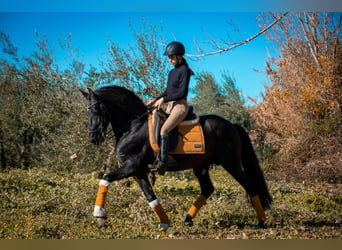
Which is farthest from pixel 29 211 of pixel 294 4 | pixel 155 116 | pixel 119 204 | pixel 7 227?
pixel 294 4

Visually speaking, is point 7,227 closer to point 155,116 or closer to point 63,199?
point 63,199

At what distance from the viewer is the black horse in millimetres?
4277

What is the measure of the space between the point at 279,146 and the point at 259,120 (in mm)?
1304

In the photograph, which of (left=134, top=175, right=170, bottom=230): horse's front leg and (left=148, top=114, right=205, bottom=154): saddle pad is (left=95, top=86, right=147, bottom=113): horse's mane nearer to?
(left=148, top=114, right=205, bottom=154): saddle pad

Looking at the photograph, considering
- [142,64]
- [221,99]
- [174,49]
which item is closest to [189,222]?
[174,49]

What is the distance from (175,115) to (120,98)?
2.63 feet

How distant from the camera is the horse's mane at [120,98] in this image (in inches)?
174

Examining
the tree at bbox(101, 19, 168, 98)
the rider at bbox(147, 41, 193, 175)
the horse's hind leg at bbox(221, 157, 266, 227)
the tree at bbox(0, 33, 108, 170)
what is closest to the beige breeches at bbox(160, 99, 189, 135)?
the rider at bbox(147, 41, 193, 175)

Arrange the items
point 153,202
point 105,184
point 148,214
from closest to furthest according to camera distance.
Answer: point 105,184 < point 153,202 < point 148,214

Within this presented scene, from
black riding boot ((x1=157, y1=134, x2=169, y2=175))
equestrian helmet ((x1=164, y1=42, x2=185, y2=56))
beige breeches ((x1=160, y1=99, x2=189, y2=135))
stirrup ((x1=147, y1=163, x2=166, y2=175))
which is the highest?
equestrian helmet ((x1=164, y1=42, x2=185, y2=56))

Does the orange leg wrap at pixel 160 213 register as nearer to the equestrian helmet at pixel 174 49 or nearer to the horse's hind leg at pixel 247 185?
the horse's hind leg at pixel 247 185

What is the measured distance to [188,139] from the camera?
4434 millimetres

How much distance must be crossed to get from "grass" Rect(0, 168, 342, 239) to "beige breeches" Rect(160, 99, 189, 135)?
1340mm

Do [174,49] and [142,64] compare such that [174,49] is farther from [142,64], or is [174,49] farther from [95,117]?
[142,64]
